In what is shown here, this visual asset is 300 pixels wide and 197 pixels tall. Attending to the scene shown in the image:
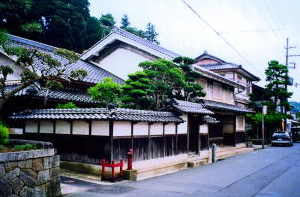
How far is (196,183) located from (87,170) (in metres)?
4.79

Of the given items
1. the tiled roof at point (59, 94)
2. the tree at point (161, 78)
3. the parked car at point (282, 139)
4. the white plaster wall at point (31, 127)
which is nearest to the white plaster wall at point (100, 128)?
the white plaster wall at point (31, 127)

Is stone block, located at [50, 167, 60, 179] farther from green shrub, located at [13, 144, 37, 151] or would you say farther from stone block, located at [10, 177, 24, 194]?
stone block, located at [10, 177, 24, 194]

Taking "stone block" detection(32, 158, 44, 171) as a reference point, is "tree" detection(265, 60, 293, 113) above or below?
above

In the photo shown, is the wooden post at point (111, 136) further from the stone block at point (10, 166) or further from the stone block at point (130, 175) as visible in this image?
the stone block at point (10, 166)

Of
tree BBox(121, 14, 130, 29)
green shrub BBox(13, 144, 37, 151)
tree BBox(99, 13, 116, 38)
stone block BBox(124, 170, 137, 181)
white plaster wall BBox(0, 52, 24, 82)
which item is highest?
tree BBox(121, 14, 130, 29)

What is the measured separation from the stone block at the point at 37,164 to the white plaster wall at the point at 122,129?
3930 mm

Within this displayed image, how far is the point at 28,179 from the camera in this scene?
25.1 feet

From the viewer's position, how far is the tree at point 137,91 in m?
15.7

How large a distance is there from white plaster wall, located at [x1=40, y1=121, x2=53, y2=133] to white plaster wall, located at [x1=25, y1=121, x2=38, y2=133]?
449 millimetres

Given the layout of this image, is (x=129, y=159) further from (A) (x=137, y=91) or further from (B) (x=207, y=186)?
(A) (x=137, y=91)

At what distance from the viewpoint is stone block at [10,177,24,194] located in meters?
7.21

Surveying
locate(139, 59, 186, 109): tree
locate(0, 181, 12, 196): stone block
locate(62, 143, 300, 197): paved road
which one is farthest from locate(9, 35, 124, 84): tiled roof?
locate(0, 181, 12, 196): stone block

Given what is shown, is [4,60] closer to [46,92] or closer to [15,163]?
[46,92]

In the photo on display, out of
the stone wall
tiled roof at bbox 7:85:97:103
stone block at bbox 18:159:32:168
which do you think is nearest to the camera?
the stone wall
